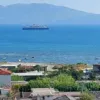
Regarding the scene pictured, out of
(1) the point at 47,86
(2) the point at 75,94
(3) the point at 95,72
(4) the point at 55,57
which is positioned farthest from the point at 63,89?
(4) the point at 55,57

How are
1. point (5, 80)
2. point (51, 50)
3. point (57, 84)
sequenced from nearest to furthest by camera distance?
point (57, 84) < point (5, 80) < point (51, 50)

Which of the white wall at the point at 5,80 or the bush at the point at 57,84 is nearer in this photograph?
the bush at the point at 57,84

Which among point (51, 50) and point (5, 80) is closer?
point (5, 80)

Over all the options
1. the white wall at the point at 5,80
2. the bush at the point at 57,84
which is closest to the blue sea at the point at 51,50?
the white wall at the point at 5,80

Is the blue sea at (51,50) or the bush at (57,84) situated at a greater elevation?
the bush at (57,84)

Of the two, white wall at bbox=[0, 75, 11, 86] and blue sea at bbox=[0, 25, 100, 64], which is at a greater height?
white wall at bbox=[0, 75, 11, 86]

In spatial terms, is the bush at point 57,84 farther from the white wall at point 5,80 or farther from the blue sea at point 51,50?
the blue sea at point 51,50

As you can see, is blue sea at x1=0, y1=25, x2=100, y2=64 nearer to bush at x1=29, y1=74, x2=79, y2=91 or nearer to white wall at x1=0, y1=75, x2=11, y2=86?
white wall at x1=0, y1=75, x2=11, y2=86

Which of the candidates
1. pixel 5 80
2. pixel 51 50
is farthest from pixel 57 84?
pixel 51 50

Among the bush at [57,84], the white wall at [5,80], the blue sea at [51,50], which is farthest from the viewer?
the blue sea at [51,50]

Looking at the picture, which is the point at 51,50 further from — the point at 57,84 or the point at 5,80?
the point at 57,84

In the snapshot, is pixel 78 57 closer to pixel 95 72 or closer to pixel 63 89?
pixel 95 72

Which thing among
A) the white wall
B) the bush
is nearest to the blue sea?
the white wall
